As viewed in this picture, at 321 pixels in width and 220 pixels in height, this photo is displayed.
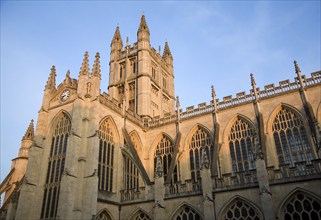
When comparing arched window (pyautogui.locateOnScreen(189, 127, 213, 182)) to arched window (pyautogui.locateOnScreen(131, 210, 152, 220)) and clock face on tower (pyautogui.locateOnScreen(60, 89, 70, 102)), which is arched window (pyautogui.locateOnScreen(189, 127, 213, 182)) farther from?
clock face on tower (pyautogui.locateOnScreen(60, 89, 70, 102))

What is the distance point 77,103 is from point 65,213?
26.6 ft

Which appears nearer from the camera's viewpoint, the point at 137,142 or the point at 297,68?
the point at 297,68

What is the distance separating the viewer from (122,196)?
22141mm

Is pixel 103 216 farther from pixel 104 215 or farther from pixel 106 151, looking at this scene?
pixel 106 151

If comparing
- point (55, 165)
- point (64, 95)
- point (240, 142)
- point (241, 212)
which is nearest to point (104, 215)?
point (55, 165)

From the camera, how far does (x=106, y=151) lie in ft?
75.0

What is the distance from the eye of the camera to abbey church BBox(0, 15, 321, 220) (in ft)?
56.1

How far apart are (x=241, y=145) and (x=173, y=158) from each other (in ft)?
18.9

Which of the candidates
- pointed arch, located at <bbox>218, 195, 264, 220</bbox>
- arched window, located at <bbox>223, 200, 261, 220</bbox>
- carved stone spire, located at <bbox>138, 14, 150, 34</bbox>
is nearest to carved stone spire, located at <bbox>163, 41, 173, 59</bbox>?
carved stone spire, located at <bbox>138, 14, 150, 34</bbox>

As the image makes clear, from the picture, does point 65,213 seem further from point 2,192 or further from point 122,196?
point 2,192

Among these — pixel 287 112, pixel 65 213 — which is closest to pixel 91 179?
pixel 65 213

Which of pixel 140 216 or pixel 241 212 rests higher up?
pixel 140 216

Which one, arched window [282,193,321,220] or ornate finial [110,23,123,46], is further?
ornate finial [110,23,123,46]

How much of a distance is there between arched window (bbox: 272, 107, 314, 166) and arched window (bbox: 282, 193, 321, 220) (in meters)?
5.34
